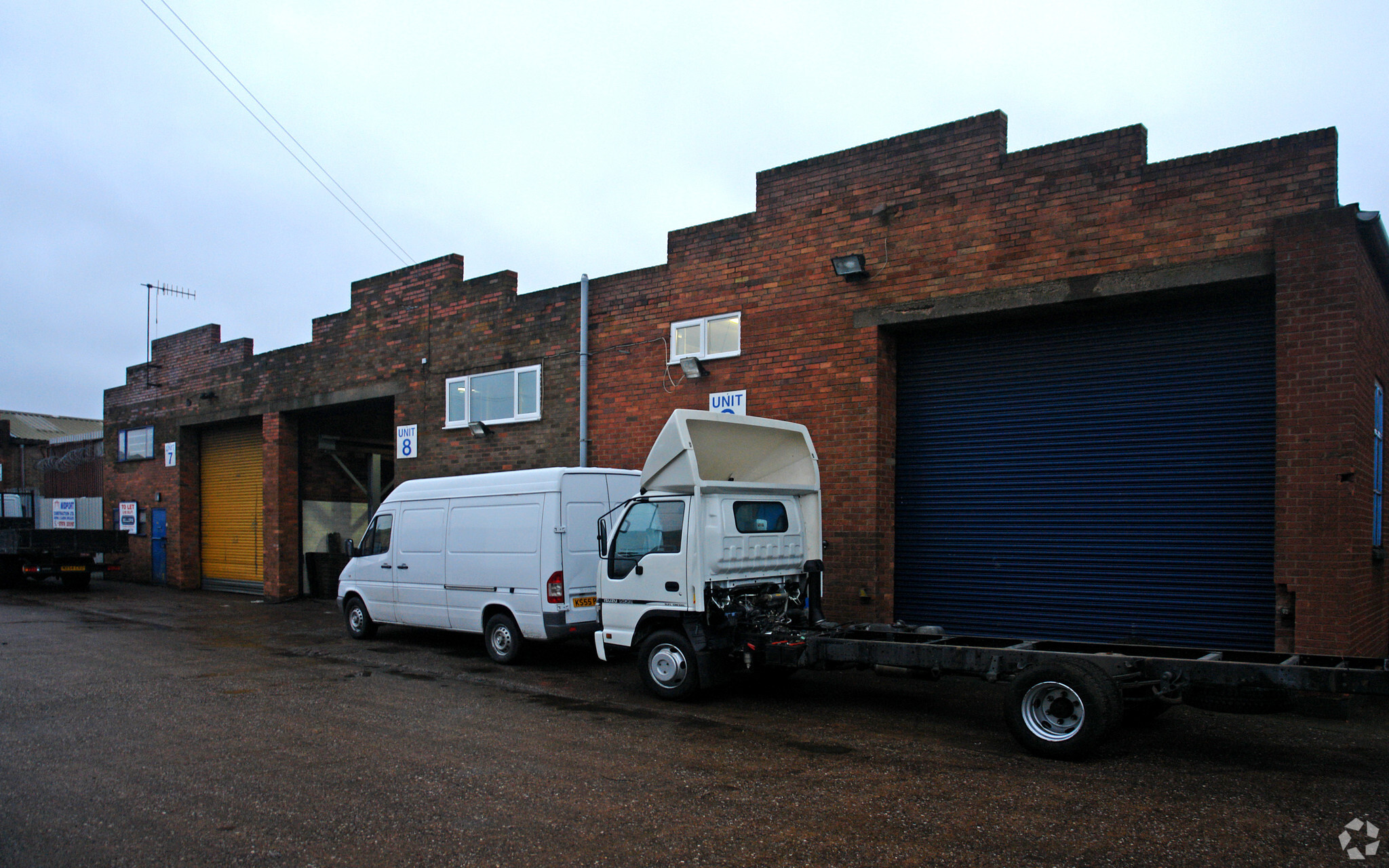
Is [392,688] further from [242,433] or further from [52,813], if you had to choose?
[242,433]

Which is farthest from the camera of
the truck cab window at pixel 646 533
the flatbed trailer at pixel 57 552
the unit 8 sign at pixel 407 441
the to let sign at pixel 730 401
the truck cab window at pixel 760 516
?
the flatbed trailer at pixel 57 552

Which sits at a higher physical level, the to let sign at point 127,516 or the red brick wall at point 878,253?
the red brick wall at point 878,253

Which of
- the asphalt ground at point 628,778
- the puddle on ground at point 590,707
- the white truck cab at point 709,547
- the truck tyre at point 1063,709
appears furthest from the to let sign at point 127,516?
the truck tyre at point 1063,709

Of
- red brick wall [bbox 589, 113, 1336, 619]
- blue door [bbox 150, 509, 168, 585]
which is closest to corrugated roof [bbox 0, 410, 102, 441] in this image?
blue door [bbox 150, 509, 168, 585]

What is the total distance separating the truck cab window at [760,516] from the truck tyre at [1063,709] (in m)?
3.14

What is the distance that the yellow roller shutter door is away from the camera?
21.1 meters

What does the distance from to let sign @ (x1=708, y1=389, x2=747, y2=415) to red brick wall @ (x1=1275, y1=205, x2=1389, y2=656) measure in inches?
248

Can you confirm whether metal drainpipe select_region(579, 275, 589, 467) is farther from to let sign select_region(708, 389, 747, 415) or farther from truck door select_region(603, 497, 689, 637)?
truck door select_region(603, 497, 689, 637)

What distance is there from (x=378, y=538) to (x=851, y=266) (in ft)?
26.0

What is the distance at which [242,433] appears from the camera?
21641 millimetres

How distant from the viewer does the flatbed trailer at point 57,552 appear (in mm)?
21094

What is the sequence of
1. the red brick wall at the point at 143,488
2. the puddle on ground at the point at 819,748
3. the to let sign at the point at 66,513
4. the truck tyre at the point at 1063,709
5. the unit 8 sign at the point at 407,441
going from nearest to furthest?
the truck tyre at the point at 1063,709 → the puddle on ground at the point at 819,748 → the unit 8 sign at the point at 407,441 → the red brick wall at the point at 143,488 → the to let sign at the point at 66,513

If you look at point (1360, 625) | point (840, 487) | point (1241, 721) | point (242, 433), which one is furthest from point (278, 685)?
point (242, 433)

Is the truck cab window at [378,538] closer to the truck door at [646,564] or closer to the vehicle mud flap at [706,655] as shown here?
the truck door at [646,564]
